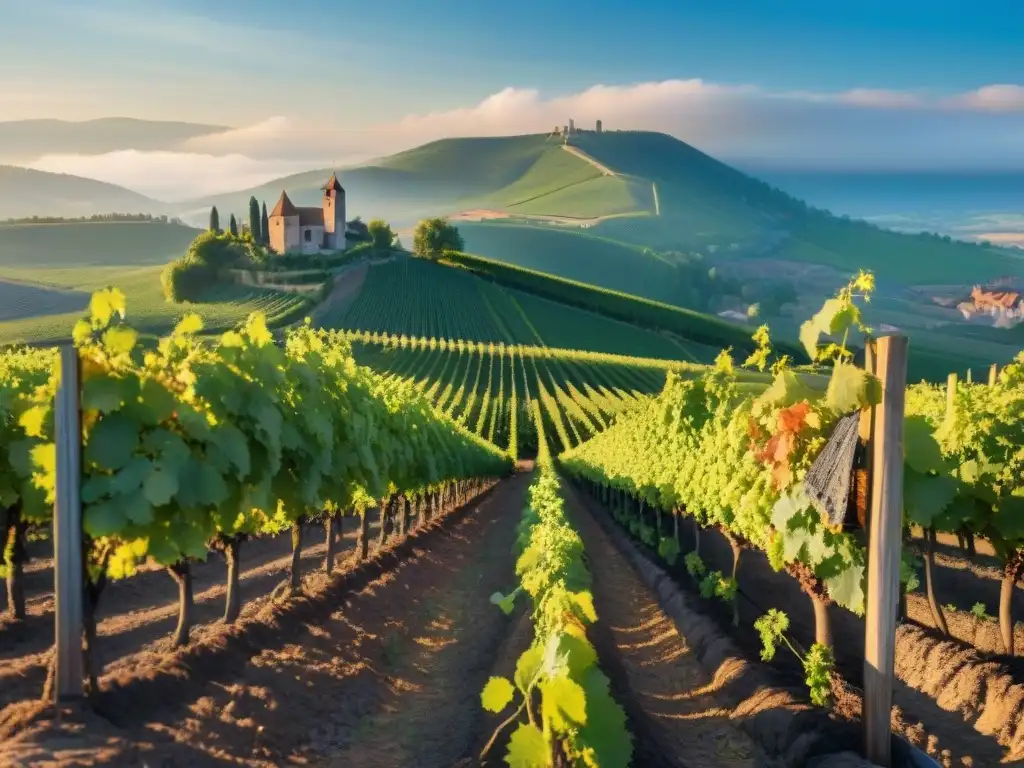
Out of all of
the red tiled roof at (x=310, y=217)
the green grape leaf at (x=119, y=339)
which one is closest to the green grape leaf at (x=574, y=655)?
the green grape leaf at (x=119, y=339)

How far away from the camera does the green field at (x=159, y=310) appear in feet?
245

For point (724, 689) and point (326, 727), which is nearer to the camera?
point (326, 727)

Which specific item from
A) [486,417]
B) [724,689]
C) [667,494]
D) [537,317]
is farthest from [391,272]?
[724,689]

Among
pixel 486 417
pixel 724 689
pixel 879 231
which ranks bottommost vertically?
pixel 486 417

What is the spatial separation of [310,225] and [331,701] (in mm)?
118248

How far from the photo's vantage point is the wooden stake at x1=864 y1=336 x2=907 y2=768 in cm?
515

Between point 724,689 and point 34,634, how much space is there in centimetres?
725

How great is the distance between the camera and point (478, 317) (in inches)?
3282

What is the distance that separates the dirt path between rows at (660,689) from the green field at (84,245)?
170552 millimetres

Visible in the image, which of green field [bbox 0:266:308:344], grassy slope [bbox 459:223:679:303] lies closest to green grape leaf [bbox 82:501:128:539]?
green field [bbox 0:266:308:344]

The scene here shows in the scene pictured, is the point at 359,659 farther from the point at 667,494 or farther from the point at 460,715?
the point at 667,494

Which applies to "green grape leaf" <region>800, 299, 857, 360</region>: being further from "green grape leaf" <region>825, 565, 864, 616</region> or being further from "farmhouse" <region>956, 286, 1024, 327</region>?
"farmhouse" <region>956, 286, 1024, 327</region>

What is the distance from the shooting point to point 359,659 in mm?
9203

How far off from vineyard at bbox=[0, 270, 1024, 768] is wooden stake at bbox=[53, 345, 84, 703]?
0.7 inches
